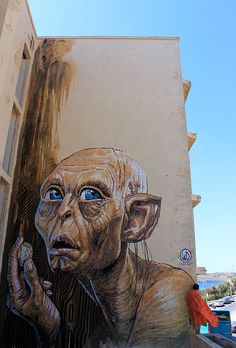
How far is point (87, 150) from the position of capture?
873cm

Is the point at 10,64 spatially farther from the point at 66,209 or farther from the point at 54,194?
the point at 66,209

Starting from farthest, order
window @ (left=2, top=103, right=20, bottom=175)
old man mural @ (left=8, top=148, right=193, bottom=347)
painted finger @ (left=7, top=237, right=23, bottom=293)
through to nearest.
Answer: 1. window @ (left=2, top=103, right=20, bottom=175)
2. painted finger @ (left=7, top=237, right=23, bottom=293)
3. old man mural @ (left=8, top=148, right=193, bottom=347)

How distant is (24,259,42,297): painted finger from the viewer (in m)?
7.40

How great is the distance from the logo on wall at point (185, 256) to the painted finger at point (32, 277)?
3668mm

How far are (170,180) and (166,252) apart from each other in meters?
2.00

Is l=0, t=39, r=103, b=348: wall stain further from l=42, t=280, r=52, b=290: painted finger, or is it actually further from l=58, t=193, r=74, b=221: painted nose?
l=58, t=193, r=74, b=221: painted nose

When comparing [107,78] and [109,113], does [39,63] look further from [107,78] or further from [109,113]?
[109,113]

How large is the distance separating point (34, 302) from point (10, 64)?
612 centimetres

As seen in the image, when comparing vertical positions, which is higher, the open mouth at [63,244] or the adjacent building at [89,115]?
the adjacent building at [89,115]

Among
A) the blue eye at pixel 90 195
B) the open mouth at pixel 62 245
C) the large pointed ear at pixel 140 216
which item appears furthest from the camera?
the blue eye at pixel 90 195

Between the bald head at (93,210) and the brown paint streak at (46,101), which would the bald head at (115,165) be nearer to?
the bald head at (93,210)

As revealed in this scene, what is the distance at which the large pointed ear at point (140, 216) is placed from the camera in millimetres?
7742

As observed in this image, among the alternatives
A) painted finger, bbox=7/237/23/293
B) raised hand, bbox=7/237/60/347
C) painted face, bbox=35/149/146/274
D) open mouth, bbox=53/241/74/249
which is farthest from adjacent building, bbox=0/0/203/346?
open mouth, bbox=53/241/74/249

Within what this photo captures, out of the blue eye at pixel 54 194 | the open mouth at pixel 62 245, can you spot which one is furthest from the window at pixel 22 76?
the open mouth at pixel 62 245
